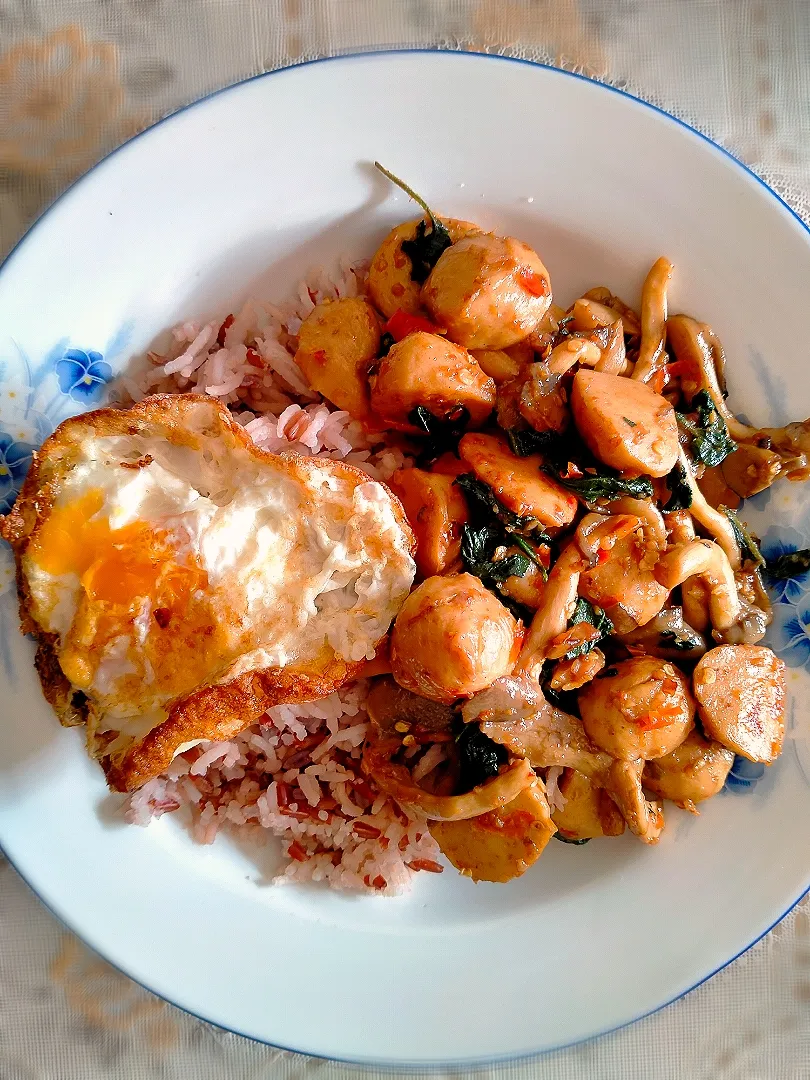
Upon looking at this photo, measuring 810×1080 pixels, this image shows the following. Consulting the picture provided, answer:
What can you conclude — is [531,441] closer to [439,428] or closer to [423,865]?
[439,428]

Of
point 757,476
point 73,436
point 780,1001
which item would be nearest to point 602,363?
point 757,476

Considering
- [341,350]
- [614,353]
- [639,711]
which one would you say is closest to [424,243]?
[341,350]

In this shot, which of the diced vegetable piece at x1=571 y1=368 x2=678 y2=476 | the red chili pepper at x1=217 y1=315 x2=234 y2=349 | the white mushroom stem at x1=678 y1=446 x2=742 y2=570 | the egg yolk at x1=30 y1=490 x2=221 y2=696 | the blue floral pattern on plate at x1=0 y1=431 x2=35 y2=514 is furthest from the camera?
the red chili pepper at x1=217 y1=315 x2=234 y2=349

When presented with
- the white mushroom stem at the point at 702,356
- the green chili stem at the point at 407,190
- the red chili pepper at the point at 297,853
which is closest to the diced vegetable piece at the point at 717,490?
the white mushroom stem at the point at 702,356

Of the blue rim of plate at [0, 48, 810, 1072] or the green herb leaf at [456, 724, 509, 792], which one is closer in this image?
the blue rim of plate at [0, 48, 810, 1072]

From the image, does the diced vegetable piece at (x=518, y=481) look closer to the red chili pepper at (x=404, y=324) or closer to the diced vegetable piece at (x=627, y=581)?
the diced vegetable piece at (x=627, y=581)

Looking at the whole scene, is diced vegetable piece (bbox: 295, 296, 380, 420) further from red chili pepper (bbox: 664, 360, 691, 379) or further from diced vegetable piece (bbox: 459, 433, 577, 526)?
red chili pepper (bbox: 664, 360, 691, 379)

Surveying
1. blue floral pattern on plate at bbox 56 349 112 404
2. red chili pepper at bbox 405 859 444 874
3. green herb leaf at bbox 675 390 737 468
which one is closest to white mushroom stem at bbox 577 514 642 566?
green herb leaf at bbox 675 390 737 468

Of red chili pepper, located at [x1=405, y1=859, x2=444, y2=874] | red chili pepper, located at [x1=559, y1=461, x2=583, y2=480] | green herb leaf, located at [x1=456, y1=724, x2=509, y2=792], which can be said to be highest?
red chili pepper, located at [x1=559, y1=461, x2=583, y2=480]
